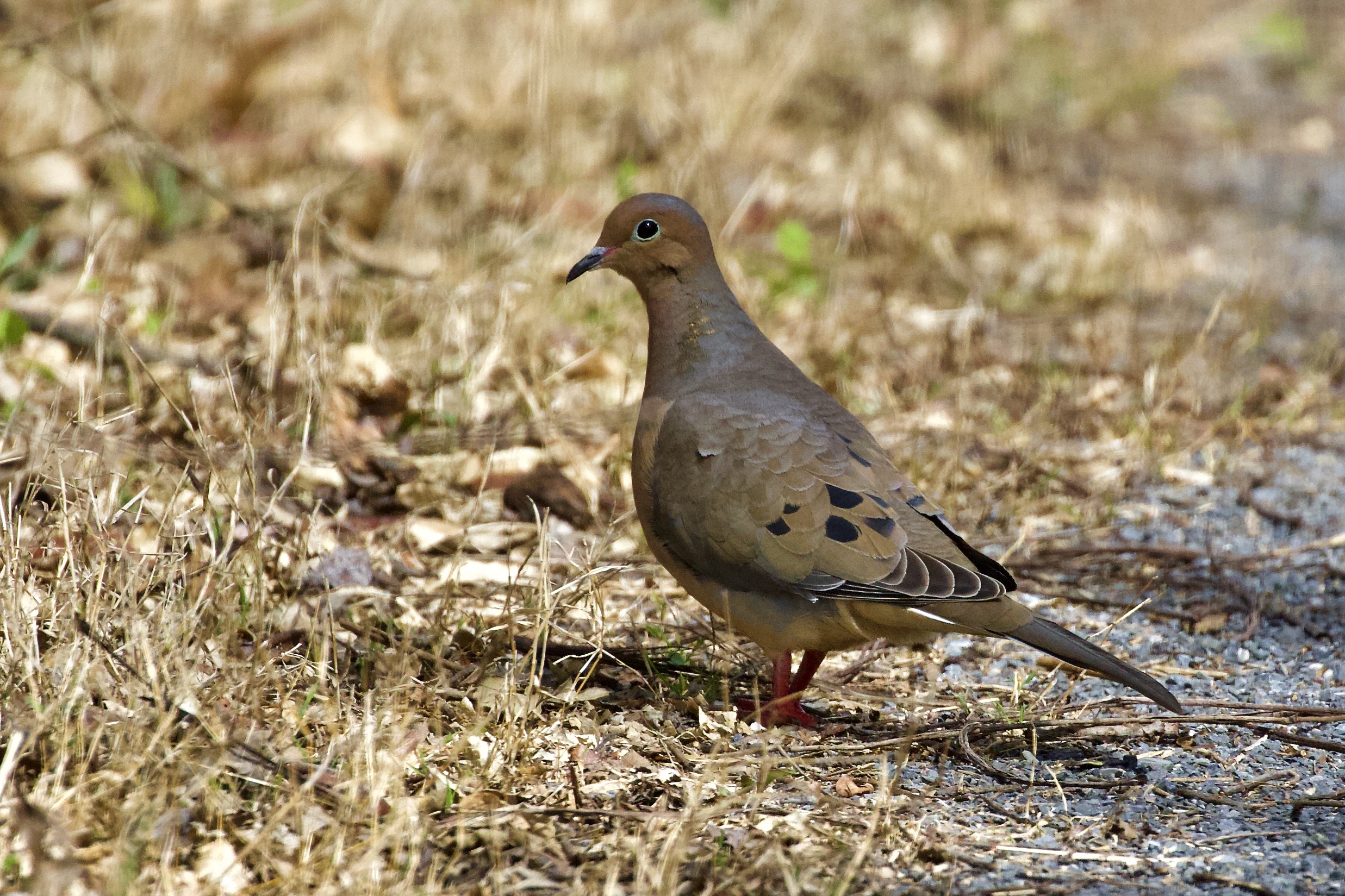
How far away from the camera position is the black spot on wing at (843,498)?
3008 millimetres

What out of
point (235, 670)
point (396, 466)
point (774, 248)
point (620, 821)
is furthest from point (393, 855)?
point (774, 248)

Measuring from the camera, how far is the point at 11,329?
4.23m

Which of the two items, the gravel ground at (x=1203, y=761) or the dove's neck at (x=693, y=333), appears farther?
the dove's neck at (x=693, y=333)

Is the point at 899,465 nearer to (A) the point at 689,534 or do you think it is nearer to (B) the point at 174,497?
(A) the point at 689,534

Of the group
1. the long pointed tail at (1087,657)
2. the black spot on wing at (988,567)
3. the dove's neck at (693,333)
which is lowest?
the long pointed tail at (1087,657)

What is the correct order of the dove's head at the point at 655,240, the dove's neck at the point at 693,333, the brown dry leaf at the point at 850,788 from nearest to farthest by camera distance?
the brown dry leaf at the point at 850,788 → the dove's neck at the point at 693,333 → the dove's head at the point at 655,240

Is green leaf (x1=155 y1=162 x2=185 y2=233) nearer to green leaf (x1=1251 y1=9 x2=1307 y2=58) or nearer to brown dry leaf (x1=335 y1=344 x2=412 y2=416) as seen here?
brown dry leaf (x1=335 y1=344 x2=412 y2=416)

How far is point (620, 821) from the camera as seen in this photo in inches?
96.3

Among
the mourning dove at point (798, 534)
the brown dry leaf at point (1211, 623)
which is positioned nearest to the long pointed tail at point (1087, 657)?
the mourning dove at point (798, 534)

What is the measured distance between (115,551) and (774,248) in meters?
3.92

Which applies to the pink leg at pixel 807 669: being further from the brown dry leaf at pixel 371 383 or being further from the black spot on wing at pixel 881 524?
the brown dry leaf at pixel 371 383

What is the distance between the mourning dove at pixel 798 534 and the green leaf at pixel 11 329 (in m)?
2.12

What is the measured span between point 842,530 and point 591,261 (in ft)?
3.43

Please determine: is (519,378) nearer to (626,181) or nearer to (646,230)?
(646,230)
